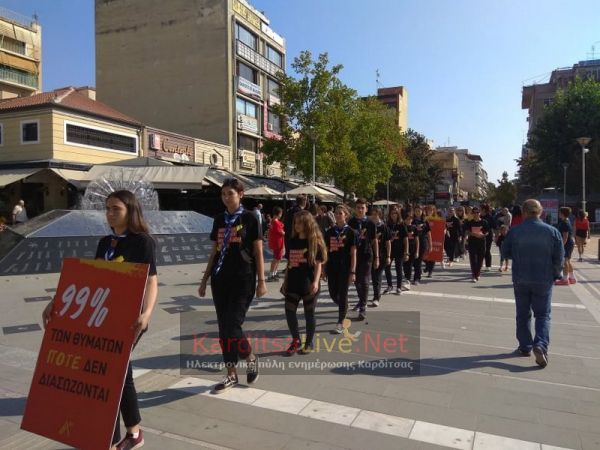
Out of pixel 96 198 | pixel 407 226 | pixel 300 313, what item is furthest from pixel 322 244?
pixel 96 198

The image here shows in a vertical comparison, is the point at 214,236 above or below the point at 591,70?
below

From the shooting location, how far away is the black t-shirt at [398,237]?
354 inches

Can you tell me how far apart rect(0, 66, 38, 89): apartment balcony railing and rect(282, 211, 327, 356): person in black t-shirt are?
4285cm

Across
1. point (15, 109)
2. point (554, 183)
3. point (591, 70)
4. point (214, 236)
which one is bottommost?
point (214, 236)

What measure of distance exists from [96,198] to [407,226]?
1031 cm

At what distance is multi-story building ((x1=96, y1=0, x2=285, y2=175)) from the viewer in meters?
35.0

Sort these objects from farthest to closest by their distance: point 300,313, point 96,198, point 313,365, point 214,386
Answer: point 96,198 → point 300,313 → point 313,365 → point 214,386

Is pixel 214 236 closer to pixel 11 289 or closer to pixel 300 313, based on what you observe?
pixel 300 313

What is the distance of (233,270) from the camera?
392 cm

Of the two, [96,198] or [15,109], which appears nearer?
[96,198]

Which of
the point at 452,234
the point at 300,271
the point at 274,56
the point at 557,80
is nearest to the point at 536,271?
the point at 300,271

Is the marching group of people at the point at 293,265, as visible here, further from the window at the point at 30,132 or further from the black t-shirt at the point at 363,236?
the window at the point at 30,132

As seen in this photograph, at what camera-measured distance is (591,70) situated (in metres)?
65.7

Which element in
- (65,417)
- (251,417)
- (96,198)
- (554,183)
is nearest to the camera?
(65,417)
